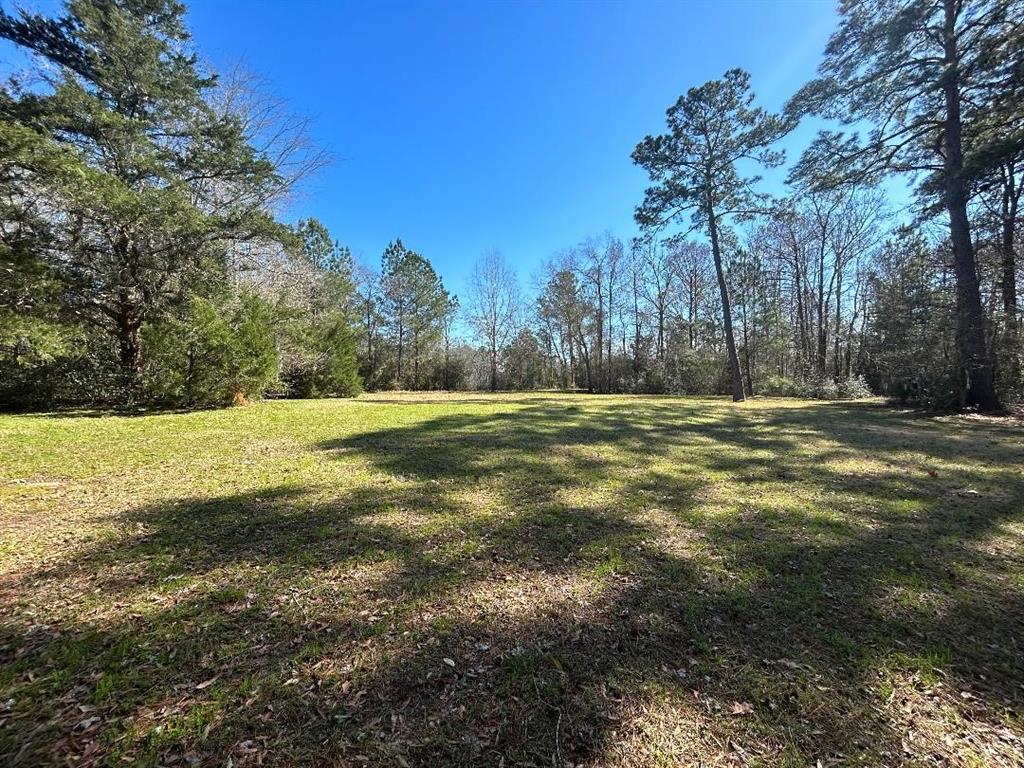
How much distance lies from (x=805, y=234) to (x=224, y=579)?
3014 centimetres

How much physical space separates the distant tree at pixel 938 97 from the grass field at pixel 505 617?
8.45 m

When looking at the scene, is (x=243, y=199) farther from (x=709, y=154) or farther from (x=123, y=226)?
(x=709, y=154)

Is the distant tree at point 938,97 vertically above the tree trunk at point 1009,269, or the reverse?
the distant tree at point 938,97

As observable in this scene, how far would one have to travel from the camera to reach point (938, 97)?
36.8 feet

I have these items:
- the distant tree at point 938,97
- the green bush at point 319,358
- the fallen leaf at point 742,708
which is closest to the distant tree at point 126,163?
the green bush at point 319,358

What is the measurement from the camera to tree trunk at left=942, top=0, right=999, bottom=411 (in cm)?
1035

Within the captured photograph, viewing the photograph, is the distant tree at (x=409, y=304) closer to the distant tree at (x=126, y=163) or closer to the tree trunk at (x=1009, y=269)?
the distant tree at (x=126, y=163)

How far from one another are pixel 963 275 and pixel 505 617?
1481 cm

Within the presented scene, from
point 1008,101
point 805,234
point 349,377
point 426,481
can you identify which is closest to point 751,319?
point 805,234

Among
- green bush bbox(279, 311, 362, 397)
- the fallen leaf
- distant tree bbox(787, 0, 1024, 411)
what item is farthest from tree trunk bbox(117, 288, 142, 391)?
distant tree bbox(787, 0, 1024, 411)

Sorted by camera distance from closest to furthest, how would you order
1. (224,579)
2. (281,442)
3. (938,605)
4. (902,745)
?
(902,745)
(938,605)
(224,579)
(281,442)

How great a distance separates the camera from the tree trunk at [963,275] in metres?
10.4

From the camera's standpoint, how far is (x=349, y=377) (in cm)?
1786

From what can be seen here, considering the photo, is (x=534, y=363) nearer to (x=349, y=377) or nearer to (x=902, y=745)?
(x=349, y=377)
